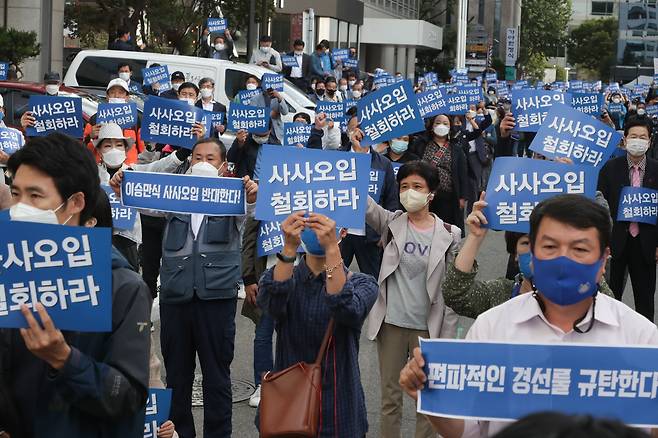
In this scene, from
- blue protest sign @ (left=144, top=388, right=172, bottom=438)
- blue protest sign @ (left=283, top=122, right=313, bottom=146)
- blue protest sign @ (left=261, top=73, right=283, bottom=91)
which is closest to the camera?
blue protest sign @ (left=144, top=388, right=172, bottom=438)

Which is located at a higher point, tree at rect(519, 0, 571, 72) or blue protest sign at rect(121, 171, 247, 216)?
tree at rect(519, 0, 571, 72)

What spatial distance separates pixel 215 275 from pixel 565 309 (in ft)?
10.7

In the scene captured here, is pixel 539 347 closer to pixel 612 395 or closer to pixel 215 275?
pixel 612 395

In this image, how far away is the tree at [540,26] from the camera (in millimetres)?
106750

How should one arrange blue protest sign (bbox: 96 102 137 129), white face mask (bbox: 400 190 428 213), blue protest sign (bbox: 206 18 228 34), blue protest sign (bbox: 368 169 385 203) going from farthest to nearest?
blue protest sign (bbox: 206 18 228 34)
blue protest sign (bbox: 96 102 137 129)
blue protest sign (bbox: 368 169 385 203)
white face mask (bbox: 400 190 428 213)

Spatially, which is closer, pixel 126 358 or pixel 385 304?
pixel 126 358

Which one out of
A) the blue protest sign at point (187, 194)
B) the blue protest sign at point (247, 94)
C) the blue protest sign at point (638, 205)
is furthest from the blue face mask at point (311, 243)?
the blue protest sign at point (247, 94)

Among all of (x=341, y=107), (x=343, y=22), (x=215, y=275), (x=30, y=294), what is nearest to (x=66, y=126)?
(x=215, y=275)

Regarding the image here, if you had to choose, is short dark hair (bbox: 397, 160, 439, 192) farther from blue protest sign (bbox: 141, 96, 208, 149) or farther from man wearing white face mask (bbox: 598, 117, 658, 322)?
blue protest sign (bbox: 141, 96, 208, 149)

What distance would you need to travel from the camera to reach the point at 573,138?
776 centimetres

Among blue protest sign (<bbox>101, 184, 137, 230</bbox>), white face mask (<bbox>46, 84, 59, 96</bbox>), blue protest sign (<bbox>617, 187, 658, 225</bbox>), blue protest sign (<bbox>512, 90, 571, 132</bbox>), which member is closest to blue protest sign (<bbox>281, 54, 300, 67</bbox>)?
white face mask (<bbox>46, 84, 59, 96</bbox>)

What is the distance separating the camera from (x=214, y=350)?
260 inches

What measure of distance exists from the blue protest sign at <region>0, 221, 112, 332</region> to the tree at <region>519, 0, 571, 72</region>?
340 feet

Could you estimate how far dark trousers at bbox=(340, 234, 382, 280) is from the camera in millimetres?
10031
